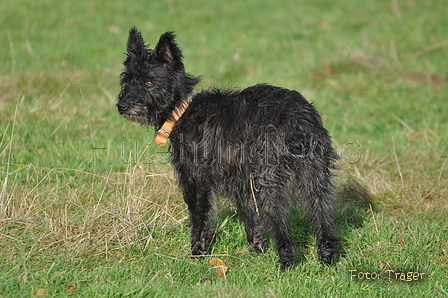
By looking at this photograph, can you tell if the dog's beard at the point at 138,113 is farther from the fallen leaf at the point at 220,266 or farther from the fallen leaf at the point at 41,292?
the fallen leaf at the point at 41,292

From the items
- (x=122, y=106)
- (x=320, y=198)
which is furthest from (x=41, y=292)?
(x=320, y=198)

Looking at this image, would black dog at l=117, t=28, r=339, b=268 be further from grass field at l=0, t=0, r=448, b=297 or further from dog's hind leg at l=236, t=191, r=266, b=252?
grass field at l=0, t=0, r=448, b=297

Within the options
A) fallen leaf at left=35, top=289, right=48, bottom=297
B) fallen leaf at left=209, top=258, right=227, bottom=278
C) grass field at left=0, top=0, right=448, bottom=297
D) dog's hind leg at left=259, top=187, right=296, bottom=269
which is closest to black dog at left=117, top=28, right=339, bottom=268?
dog's hind leg at left=259, top=187, right=296, bottom=269

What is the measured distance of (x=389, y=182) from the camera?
5.75 metres

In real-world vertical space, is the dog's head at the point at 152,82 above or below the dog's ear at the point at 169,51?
below

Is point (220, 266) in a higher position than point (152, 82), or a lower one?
lower

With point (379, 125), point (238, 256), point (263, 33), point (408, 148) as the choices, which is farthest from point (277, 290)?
point (263, 33)

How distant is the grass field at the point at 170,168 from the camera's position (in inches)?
159

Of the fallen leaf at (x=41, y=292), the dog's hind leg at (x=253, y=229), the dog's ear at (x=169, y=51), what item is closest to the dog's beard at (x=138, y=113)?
the dog's ear at (x=169, y=51)

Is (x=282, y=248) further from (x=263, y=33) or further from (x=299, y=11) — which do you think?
(x=299, y=11)

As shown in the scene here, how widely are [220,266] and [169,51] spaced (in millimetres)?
1982

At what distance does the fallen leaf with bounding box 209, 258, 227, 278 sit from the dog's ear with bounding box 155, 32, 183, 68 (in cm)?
181

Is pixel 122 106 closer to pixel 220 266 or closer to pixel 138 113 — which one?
pixel 138 113

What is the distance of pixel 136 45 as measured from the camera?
4.57 meters
